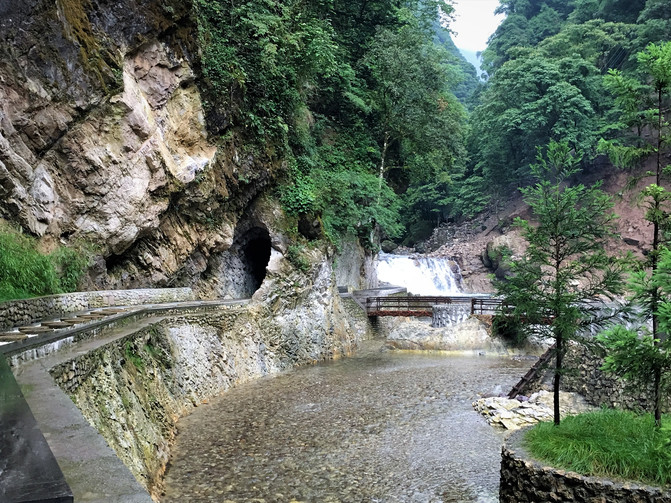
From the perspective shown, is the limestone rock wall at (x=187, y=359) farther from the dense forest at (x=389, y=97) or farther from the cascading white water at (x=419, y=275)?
the cascading white water at (x=419, y=275)

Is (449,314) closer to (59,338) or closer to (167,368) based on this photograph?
(167,368)

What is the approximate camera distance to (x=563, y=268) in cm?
869

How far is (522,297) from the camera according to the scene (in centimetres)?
871

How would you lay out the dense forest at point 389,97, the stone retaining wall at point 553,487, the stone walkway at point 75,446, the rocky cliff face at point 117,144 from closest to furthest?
the stone walkway at point 75,446 < the stone retaining wall at point 553,487 < the rocky cliff face at point 117,144 < the dense forest at point 389,97

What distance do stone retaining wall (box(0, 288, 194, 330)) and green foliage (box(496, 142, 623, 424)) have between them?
8.76m

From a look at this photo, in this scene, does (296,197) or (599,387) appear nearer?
(599,387)

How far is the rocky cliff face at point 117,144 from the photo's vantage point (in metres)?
11.2

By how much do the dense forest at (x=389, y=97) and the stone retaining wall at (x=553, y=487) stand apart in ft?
21.9

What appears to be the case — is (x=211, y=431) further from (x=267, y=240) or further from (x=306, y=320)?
(x=267, y=240)

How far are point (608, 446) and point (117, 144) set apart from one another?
13.3 metres

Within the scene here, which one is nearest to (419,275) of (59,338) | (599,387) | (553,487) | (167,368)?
(599,387)

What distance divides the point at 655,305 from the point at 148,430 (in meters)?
8.13

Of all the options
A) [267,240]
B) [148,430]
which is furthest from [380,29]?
[148,430]

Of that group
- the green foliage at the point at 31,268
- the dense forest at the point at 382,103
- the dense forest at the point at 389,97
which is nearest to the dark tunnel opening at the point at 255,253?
the dense forest at the point at 382,103
